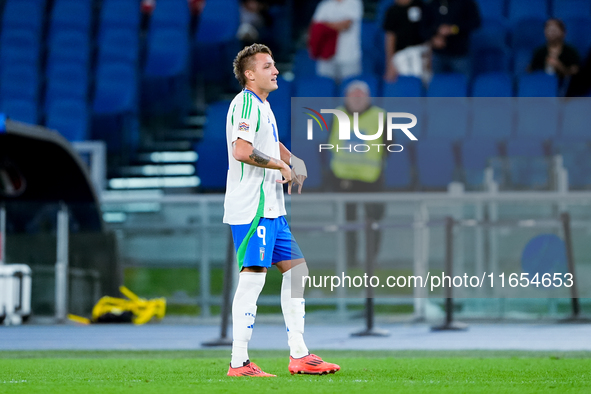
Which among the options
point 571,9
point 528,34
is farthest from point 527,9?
point 571,9

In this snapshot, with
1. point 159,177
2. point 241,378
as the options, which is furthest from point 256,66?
point 159,177

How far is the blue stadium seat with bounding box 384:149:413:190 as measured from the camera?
9875 mm

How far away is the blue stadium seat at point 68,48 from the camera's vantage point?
13336 mm

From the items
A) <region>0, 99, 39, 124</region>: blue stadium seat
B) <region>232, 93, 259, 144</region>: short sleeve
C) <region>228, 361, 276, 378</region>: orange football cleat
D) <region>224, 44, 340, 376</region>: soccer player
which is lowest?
<region>228, 361, 276, 378</region>: orange football cleat

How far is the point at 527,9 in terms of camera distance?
13.1m

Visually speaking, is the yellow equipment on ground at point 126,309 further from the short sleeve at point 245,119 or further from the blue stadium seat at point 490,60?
the blue stadium seat at point 490,60

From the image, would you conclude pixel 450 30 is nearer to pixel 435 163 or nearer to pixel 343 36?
pixel 343 36

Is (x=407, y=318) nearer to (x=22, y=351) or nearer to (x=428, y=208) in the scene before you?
(x=428, y=208)

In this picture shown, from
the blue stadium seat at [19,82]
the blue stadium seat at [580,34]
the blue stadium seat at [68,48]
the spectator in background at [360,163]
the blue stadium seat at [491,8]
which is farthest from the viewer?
the blue stadium seat at [68,48]

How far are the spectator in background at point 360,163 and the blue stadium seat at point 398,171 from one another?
0.14 meters

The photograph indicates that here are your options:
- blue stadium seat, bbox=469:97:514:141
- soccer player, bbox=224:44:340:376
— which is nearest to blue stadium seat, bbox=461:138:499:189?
blue stadium seat, bbox=469:97:514:141

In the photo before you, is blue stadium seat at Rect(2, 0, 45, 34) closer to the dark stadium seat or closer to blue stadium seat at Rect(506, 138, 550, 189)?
the dark stadium seat

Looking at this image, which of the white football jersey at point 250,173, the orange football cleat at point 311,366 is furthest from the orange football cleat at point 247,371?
the white football jersey at point 250,173

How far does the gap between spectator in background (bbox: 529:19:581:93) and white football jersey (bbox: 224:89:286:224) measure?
8.12 meters
